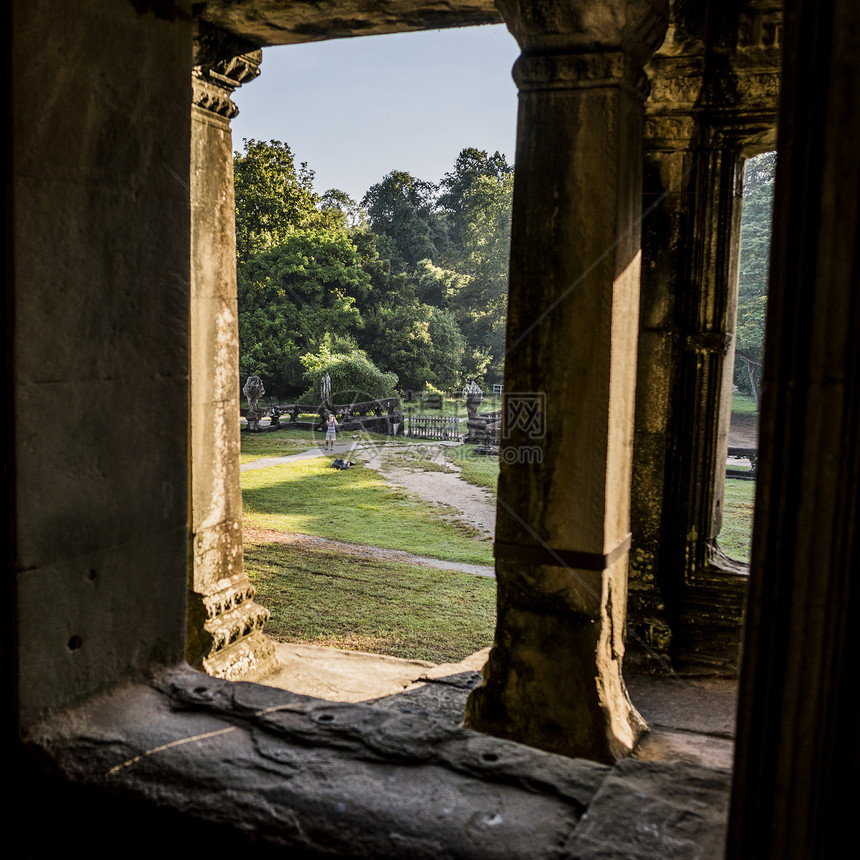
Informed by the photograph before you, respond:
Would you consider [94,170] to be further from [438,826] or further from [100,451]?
[438,826]

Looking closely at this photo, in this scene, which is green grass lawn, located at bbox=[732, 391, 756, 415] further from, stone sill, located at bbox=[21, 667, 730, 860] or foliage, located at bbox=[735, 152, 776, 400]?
stone sill, located at bbox=[21, 667, 730, 860]

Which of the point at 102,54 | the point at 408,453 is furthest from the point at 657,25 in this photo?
the point at 408,453

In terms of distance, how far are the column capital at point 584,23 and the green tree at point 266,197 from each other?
23.9 metres

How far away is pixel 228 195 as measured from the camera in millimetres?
5172

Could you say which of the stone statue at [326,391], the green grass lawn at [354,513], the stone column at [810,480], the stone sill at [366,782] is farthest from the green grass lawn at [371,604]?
the stone statue at [326,391]

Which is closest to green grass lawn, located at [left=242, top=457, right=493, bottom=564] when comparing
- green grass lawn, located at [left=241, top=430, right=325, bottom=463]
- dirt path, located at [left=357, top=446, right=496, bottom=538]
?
dirt path, located at [left=357, top=446, right=496, bottom=538]

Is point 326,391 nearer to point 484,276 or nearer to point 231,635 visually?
point 484,276

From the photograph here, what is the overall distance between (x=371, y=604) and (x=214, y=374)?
3.84 meters

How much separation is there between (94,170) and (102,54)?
0.95 feet

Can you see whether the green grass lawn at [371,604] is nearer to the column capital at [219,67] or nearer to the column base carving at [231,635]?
the column base carving at [231,635]

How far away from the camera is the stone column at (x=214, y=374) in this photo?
491 cm

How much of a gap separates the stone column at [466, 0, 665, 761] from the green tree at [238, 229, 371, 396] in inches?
871

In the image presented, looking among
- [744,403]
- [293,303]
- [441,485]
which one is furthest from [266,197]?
[744,403]

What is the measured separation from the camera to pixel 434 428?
23.0 m
